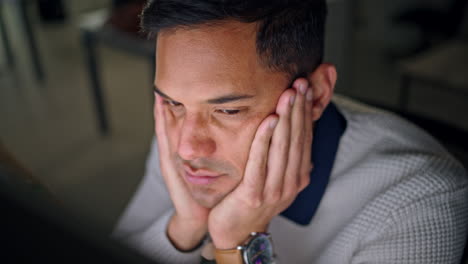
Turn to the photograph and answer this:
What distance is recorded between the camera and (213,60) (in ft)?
2.67

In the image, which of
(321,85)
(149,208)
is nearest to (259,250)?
(321,85)

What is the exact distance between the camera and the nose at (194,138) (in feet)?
2.79

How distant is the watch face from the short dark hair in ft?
1.08

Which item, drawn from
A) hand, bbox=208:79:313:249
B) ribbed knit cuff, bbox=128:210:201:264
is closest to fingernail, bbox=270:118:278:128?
hand, bbox=208:79:313:249

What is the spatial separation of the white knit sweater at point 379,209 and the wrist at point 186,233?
0.02 metres

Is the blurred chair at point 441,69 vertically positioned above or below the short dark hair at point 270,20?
below

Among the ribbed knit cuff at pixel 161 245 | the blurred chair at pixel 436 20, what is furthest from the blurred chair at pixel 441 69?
the ribbed knit cuff at pixel 161 245

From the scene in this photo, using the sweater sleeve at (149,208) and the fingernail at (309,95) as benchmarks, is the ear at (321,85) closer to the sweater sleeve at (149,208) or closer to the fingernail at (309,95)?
the fingernail at (309,95)

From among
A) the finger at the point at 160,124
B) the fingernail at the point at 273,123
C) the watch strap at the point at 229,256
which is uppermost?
the fingernail at the point at 273,123

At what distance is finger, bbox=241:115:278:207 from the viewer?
2.83 feet

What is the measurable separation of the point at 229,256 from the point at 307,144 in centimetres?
27

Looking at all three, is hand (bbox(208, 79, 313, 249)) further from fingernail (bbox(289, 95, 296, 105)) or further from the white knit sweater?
the white knit sweater

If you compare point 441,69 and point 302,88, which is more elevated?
point 302,88

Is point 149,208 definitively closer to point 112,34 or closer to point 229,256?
point 229,256
